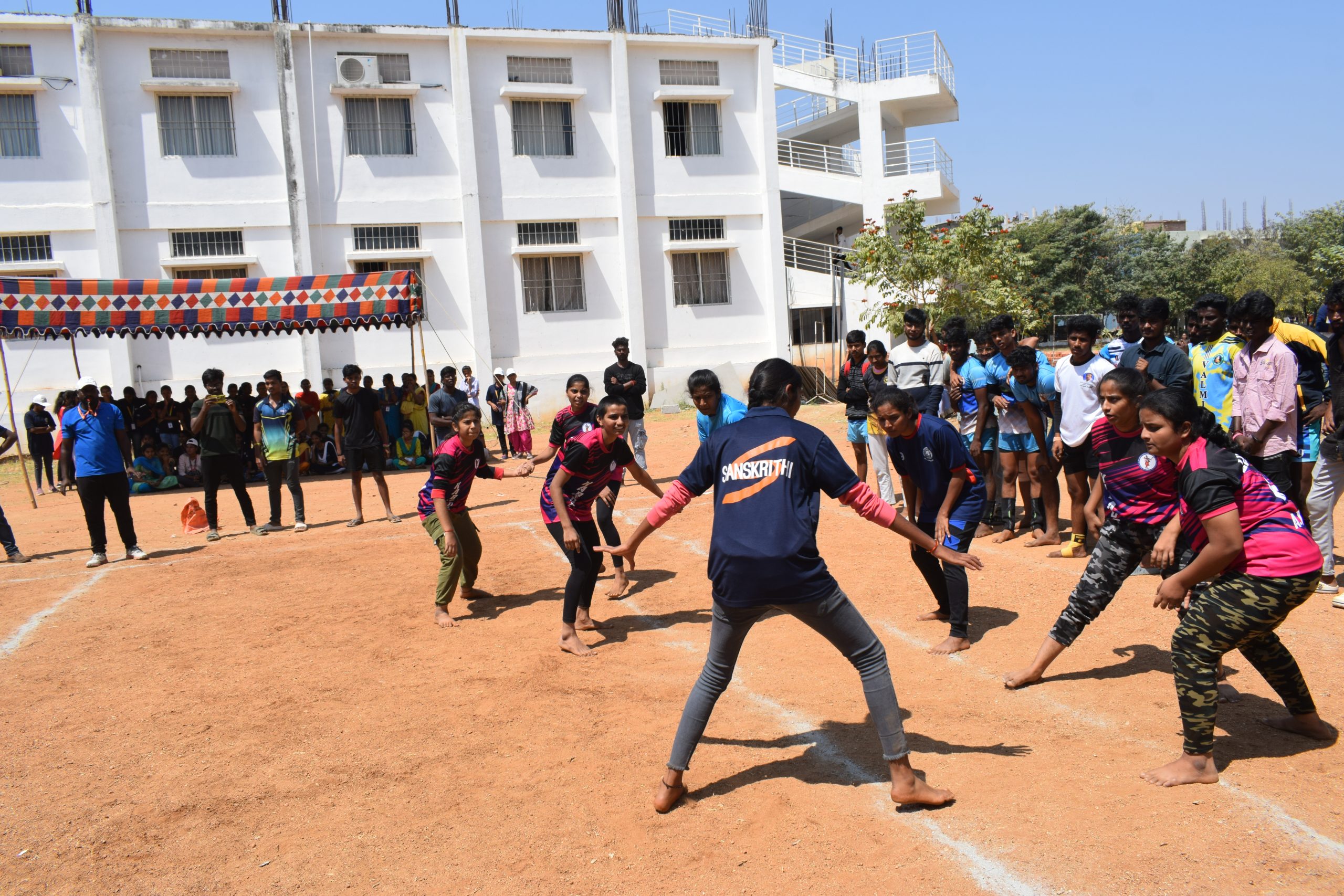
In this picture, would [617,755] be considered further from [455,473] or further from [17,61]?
[17,61]

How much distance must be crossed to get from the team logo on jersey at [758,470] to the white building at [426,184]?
2094 cm

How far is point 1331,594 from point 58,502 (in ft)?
56.5

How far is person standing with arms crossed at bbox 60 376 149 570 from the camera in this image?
32.2ft

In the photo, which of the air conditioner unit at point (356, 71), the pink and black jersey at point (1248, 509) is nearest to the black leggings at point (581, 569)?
the pink and black jersey at point (1248, 509)

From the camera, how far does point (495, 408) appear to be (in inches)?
737

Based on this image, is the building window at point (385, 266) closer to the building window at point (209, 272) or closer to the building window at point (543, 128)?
the building window at point (209, 272)

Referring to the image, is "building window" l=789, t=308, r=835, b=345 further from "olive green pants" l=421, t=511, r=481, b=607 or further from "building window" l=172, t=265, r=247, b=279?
"olive green pants" l=421, t=511, r=481, b=607

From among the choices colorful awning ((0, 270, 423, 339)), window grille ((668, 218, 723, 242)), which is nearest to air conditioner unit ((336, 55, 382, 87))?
window grille ((668, 218, 723, 242))

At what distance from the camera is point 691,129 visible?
25891 millimetres

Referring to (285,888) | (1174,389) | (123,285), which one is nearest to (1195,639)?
Result: (1174,389)

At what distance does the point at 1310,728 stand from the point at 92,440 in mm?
10601

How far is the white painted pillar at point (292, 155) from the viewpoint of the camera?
74.8ft

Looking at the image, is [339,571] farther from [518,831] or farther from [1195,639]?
[1195,639]

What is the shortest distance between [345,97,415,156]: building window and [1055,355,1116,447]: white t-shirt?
1978 centimetres
